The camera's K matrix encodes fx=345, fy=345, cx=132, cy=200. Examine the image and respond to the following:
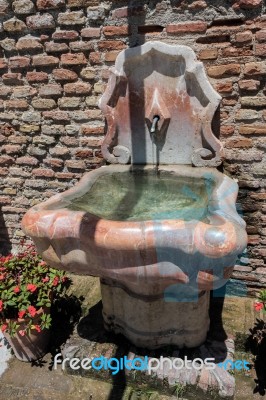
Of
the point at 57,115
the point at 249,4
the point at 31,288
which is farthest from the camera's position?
the point at 57,115

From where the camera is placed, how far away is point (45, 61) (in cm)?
272

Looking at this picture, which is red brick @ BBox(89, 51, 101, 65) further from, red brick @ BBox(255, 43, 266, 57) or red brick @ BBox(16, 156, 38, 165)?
red brick @ BBox(255, 43, 266, 57)

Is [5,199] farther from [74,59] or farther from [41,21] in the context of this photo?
[41,21]

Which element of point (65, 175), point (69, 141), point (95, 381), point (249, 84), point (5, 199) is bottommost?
point (95, 381)

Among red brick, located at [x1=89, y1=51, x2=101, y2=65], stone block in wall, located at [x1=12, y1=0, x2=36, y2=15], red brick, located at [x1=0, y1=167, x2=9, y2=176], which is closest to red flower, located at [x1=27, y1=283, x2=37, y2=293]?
red brick, located at [x1=0, y1=167, x2=9, y2=176]

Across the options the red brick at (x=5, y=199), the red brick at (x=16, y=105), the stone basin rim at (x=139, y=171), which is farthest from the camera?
the red brick at (x=5, y=199)

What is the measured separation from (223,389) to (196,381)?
0.16 m

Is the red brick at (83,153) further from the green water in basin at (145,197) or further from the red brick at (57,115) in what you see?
the green water in basin at (145,197)

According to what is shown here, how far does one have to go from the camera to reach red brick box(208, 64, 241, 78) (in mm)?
2385

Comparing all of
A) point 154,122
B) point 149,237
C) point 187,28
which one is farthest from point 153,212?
point 187,28

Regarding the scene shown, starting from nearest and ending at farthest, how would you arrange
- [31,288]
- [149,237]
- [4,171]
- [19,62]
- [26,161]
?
1. [149,237]
2. [31,288]
3. [19,62]
4. [26,161]
5. [4,171]

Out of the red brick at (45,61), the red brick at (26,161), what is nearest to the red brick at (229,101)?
the red brick at (45,61)

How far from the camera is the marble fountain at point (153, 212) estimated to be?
1613 mm

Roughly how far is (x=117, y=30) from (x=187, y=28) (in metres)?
0.51
